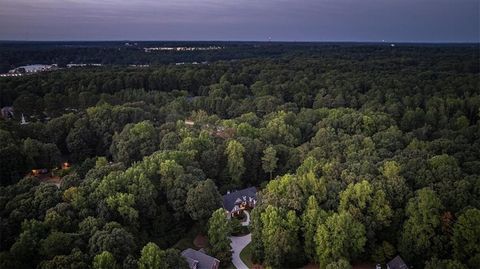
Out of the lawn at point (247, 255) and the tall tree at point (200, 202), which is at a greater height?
the tall tree at point (200, 202)

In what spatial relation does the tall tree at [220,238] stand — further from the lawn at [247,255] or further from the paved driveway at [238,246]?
the lawn at [247,255]

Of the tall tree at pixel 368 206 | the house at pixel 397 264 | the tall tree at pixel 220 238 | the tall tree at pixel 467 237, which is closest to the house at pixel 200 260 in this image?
the tall tree at pixel 220 238

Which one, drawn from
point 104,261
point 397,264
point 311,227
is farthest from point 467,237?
point 104,261

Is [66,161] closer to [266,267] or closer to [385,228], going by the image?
[266,267]

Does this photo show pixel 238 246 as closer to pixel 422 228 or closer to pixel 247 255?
pixel 247 255

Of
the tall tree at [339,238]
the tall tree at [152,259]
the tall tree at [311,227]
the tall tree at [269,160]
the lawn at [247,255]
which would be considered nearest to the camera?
the tall tree at [152,259]

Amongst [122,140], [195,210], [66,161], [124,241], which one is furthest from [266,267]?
[66,161]
